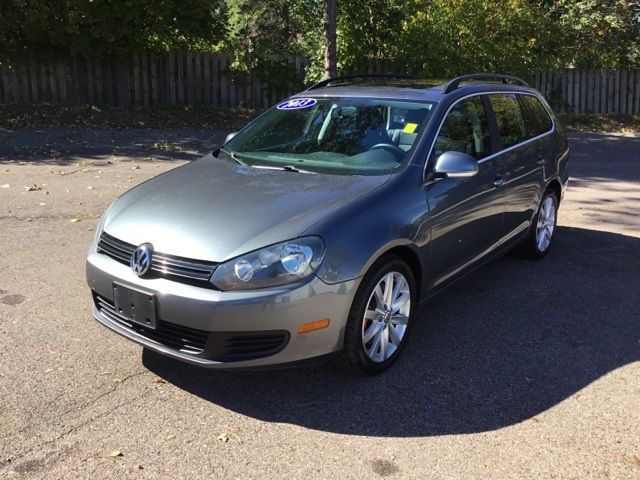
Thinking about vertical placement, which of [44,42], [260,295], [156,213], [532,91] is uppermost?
[44,42]

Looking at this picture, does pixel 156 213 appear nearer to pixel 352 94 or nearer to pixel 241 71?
pixel 352 94

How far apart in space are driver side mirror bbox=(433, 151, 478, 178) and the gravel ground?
113cm

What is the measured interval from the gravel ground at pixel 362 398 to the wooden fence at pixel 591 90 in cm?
1348

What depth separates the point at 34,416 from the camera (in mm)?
3436

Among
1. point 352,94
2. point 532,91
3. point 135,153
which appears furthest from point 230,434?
point 135,153

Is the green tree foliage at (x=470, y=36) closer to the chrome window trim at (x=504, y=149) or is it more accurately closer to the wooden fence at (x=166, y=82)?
the wooden fence at (x=166, y=82)

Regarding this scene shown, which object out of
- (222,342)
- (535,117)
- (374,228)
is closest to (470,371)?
(374,228)

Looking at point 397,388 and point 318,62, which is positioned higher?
point 318,62

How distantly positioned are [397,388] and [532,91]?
3.76 metres

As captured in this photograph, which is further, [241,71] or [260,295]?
[241,71]

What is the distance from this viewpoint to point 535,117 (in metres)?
6.13

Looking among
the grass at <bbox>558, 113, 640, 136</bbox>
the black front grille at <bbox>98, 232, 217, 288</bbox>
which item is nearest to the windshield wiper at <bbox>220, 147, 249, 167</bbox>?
the black front grille at <bbox>98, 232, 217, 288</bbox>

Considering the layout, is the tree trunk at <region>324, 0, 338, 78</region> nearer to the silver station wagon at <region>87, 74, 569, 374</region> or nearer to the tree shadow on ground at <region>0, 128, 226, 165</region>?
the tree shadow on ground at <region>0, 128, 226, 165</region>

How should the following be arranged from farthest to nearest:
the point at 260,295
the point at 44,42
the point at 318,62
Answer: the point at 318,62, the point at 44,42, the point at 260,295
